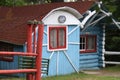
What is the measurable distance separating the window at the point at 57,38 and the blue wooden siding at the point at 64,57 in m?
0.28

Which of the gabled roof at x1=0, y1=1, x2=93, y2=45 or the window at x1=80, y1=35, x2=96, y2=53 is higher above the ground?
the gabled roof at x1=0, y1=1, x2=93, y2=45

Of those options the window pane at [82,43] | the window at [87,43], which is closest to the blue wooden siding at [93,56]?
the window at [87,43]

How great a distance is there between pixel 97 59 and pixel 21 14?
4797 mm

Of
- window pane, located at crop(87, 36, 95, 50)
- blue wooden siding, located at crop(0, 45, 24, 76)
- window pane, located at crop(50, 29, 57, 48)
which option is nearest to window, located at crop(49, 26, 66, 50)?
window pane, located at crop(50, 29, 57, 48)

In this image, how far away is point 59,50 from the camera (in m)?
18.2

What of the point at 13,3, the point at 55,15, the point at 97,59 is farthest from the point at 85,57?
the point at 13,3

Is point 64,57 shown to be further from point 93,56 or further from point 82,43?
point 93,56

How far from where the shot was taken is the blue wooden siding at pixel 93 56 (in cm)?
2080

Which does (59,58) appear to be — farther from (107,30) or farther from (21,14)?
(107,30)

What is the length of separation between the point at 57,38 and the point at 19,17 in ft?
9.29

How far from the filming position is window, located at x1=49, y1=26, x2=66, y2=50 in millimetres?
17938

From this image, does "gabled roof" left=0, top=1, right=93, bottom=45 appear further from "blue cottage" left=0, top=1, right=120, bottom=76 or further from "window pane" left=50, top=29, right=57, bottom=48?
"window pane" left=50, top=29, right=57, bottom=48

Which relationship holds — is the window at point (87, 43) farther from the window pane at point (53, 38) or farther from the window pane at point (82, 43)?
the window pane at point (53, 38)

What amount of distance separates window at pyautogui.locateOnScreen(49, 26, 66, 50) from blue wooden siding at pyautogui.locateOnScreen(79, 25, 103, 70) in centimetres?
250
